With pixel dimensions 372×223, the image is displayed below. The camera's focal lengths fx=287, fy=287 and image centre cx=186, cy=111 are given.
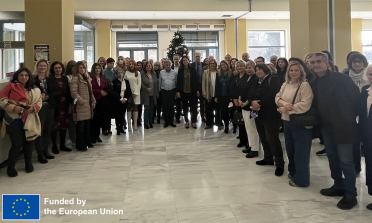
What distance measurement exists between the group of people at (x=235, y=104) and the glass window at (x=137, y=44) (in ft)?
25.0

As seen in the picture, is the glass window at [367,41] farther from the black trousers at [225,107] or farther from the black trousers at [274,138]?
the black trousers at [274,138]

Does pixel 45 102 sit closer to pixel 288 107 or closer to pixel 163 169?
pixel 163 169

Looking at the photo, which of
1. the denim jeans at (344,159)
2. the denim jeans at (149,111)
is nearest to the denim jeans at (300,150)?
the denim jeans at (344,159)

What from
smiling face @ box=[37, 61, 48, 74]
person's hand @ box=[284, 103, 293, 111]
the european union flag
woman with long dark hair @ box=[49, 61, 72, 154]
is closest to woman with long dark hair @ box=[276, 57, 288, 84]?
person's hand @ box=[284, 103, 293, 111]

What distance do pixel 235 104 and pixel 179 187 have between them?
207cm

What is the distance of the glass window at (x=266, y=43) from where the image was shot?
14891mm

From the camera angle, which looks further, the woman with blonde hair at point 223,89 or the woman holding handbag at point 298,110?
the woman with blonde hair at point 223,89

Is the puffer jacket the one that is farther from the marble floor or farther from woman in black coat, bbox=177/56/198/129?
woman in black coat, bbox=177/56/198/129

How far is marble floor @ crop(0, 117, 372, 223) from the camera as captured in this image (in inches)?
103

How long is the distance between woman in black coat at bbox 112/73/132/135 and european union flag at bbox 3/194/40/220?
11.1 feet

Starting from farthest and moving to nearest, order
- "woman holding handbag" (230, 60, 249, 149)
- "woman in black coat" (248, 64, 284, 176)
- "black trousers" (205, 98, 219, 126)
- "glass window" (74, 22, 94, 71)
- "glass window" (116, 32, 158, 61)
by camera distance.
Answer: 1. "glass window" (116, 32, 158, 61)
2. "glass window" (74, 22, 94, 71)
3. "black trousers" (205, 98, 219, 126)
4. "woman holding handbag" (230, 60, 249, 149)
5. "woman in black coat" (248, 64, 284, 176)

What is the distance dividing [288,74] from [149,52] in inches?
469

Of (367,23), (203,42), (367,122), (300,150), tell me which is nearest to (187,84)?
(300,150)

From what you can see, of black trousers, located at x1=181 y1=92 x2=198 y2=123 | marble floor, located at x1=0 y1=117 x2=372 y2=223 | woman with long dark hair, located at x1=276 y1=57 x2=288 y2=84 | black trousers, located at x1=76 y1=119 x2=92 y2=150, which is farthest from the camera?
black trousers, located at x1=181 y1=92 x2=198 y2=123
